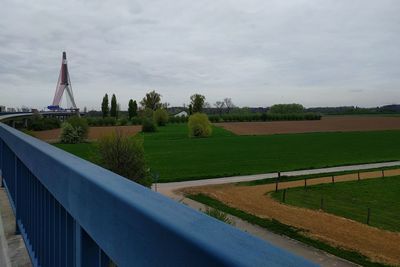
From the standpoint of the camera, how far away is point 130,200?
45.7 inches

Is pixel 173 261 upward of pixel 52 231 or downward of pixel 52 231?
upward

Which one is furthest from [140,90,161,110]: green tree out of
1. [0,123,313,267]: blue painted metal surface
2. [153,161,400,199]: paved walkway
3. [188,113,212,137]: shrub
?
[0,123,313,267]: blue painted metal surface

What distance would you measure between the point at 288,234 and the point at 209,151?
36.7m

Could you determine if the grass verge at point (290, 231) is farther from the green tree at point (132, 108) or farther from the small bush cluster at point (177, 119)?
the green tree at point (132, 108)

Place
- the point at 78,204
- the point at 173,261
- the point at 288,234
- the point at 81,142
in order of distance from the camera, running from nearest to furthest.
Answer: the point at 173,261 < the point at 78,204 < the point at 288,234 < the point at 81,142

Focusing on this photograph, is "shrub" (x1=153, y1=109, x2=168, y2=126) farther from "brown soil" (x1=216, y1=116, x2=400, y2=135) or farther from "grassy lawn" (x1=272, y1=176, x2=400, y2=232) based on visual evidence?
"grassy lawn" (x1=272, y1=176, x2=400, y2=232)

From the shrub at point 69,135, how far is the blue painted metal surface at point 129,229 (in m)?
70.7

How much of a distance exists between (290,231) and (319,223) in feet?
7.36

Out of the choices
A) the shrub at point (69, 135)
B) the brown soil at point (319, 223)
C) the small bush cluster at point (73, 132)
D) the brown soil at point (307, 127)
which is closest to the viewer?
the brown soil at point (319, 223)

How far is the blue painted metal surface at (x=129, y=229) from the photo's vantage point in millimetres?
816

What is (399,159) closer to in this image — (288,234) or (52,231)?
(288,234)

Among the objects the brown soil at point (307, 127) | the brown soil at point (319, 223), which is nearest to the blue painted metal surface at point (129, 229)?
the brown soil at point (319, 223)

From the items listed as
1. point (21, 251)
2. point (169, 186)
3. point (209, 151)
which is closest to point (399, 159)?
point (209, 151)

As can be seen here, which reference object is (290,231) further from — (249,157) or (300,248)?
(249,157)
